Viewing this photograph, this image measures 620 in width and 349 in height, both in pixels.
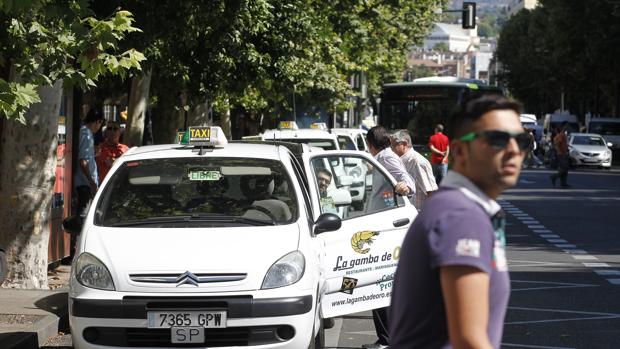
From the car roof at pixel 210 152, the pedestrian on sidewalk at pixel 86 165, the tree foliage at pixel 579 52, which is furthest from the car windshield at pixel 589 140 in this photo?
the car roof at pixel 210 152

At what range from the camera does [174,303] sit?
7.99 metres

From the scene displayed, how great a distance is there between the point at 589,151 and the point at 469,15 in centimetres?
836

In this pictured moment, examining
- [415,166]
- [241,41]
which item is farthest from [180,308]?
[241,41]

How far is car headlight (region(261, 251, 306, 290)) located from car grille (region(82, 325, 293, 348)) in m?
0.27

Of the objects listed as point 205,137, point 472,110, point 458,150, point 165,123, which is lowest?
point 165,123

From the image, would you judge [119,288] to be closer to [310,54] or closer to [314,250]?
[314,250]

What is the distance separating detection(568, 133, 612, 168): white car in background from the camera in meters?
53.5

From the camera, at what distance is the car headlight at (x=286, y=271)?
8117 millimetres

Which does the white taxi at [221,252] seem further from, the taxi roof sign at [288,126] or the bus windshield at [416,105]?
the bus windshield at [416,105]

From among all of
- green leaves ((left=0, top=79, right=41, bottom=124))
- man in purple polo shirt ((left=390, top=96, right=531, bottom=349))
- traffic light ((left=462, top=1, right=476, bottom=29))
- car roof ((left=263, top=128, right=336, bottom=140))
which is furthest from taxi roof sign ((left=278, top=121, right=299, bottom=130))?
Answer: traffic light ((left=462, top=1, right=476, bottom=29))

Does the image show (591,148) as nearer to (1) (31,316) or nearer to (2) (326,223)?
(1) (31,316)

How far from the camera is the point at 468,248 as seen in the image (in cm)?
327

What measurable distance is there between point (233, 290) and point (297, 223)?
0.89 metres

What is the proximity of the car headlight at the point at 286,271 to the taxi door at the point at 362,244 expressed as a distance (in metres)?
0.81
